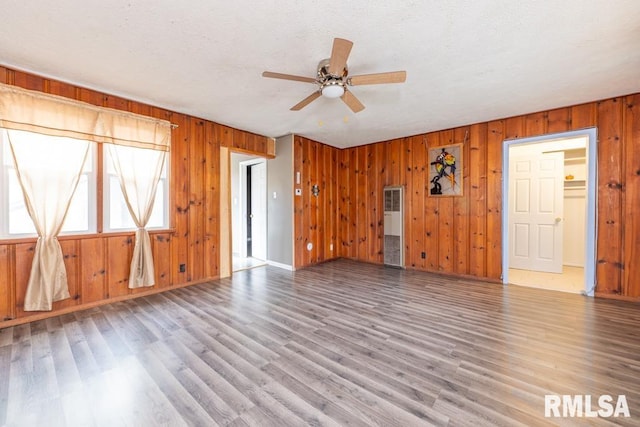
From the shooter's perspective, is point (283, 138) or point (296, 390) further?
point (283, 138)

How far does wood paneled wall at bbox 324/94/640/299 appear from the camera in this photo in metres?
3.19

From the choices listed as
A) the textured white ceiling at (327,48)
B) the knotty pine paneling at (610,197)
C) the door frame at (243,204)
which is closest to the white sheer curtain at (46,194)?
the textured white ceiling at (327,48)

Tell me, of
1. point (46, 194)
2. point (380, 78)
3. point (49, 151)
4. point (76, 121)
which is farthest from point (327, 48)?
point (46, 194)

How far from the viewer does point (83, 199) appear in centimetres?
298

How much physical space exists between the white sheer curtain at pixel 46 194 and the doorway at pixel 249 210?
2.79m

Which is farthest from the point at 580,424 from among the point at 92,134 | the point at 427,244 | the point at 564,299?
the point at 92,134

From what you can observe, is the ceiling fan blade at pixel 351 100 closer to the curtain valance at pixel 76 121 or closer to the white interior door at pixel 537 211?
the curtain valance at pixel 76 121

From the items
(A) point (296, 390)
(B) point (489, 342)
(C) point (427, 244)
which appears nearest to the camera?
(A) point (296, 390)

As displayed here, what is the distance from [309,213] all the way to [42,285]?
368cm

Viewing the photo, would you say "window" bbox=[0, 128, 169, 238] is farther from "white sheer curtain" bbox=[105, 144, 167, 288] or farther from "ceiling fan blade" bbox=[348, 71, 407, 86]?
"ceiling fan blade" bbox=[348, 71, 407, 86]

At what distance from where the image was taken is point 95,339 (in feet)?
7.45

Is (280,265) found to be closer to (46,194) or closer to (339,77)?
(46,194)

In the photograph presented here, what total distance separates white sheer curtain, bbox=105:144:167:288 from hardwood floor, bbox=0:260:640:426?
1.31 feet

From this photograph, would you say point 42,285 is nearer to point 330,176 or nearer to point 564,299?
point 330,176
